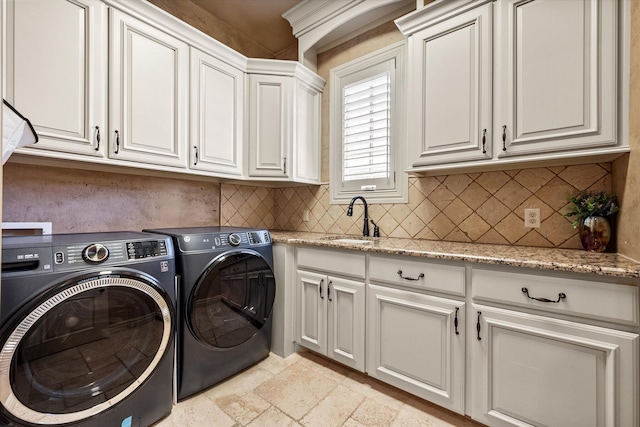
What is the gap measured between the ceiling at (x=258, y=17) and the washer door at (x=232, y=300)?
206cm

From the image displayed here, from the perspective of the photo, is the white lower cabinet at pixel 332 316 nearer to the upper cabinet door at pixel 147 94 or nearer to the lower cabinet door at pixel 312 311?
the lower cabinet door at pixel 312 311

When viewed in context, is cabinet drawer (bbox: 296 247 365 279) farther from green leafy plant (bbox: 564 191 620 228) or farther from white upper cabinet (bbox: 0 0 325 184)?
green leafy plant (bbox: 564 191 620 228)

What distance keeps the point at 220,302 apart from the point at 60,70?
4.74 feet

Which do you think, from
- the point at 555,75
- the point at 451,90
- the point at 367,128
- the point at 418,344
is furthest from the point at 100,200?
the point at 555,75

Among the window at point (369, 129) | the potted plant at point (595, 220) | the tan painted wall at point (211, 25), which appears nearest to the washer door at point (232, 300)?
the window at point (369, 129)

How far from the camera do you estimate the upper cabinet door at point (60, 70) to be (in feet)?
4.44

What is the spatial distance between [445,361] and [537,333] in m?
0.44

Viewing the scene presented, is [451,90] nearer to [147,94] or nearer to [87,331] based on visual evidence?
[147,94]

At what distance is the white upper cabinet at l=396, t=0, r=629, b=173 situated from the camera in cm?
130

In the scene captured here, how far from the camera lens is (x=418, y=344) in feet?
5.14

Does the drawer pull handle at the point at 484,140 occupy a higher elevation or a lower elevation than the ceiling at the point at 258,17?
lower

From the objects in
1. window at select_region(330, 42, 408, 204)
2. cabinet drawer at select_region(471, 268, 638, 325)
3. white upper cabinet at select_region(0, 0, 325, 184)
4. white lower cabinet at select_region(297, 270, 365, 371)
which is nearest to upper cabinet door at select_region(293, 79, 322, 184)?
white upper cabinet at select_region(0, 0, 325, 184)

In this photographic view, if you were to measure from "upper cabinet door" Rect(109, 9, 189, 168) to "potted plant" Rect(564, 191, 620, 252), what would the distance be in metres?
2.31

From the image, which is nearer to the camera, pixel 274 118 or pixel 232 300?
pixel 232 300
